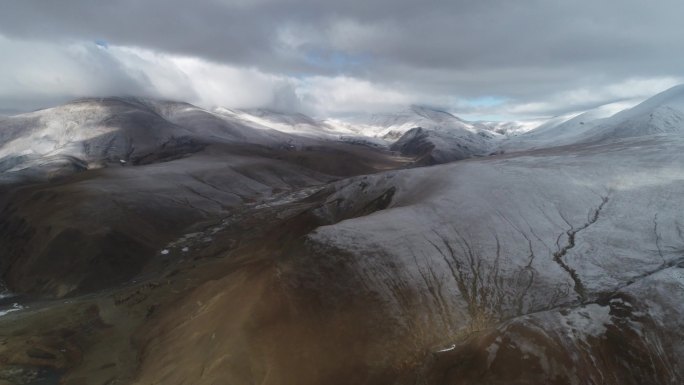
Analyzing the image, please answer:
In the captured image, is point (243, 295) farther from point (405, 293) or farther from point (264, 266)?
point (405, 293)

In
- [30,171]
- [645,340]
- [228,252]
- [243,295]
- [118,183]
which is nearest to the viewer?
[645,340]

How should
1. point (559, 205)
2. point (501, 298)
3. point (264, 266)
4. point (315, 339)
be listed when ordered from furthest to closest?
1. point (559, 205)
2. point (264, 266)
3. point (501, 298)
4. point (315, 339)

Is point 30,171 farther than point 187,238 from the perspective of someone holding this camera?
Yes

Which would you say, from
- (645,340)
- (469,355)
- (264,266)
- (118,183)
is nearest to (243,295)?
(264,266)

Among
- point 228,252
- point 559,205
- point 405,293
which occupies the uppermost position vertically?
point 559,205

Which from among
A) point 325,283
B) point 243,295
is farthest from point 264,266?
point 325,283

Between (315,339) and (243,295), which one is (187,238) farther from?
(315,339)

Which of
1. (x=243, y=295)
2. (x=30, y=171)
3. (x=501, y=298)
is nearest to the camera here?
(x=501, y=298)

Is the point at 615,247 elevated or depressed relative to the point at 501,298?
elevated

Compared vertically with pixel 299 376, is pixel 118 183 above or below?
above
